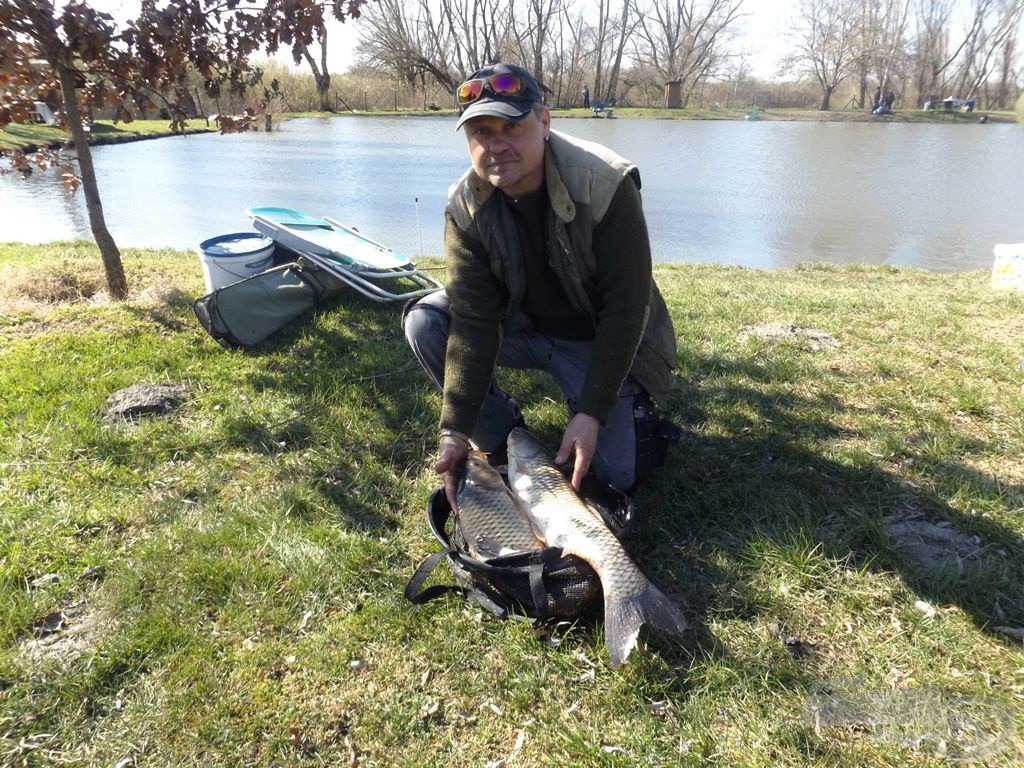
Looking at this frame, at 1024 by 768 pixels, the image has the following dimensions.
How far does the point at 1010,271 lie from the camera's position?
22.8ft

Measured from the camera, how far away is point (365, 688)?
2.08m

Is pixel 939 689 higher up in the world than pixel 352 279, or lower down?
lower down

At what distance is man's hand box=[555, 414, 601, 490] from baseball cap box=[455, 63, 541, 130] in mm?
1141

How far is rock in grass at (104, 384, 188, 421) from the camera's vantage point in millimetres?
3580

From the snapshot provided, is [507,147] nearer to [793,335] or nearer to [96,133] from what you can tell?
[793,335]

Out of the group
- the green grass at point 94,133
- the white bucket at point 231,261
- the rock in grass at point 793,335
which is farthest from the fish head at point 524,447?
the green grass at point 94,133

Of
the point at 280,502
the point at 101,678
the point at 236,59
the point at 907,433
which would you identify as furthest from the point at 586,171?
the point at 236,59

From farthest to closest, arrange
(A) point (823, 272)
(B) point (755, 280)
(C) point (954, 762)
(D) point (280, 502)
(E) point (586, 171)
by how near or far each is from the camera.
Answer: (A) point (823, 272), (B) point (755, 280), (D) point (280, 502), (E) point (586, 171), (C) point (954, 762)

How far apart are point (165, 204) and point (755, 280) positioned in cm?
998

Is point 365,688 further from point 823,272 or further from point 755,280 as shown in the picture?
point 823,272

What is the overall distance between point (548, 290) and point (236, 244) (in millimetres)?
3397

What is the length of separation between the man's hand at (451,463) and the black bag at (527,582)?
0.55 feet

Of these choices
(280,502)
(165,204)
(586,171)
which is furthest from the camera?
(165,204)

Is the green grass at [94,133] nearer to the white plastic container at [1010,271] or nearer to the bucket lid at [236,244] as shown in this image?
the bucket lid at [236,244]
